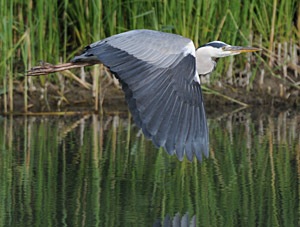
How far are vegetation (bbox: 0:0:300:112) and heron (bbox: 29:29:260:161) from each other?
3.29 meters

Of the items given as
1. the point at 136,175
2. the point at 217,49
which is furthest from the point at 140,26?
the point at 136,175

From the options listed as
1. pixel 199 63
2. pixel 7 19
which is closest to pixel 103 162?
pixel 199 63

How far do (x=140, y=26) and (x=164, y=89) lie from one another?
4.06m

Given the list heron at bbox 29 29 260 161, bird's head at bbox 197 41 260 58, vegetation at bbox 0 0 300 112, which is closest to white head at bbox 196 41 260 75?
bird's head at bbox 197 41 260 58

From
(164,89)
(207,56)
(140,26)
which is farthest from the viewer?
(140,26)

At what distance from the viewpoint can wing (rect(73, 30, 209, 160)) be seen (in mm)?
4988

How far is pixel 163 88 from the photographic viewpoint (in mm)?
5262

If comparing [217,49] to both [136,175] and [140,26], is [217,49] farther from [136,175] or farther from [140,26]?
[140,26]

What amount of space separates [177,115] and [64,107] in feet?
14.1

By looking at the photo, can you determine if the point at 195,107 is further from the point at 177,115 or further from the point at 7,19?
the point at 7,19

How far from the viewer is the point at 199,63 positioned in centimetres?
643

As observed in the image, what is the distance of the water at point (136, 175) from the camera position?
5.41 metres

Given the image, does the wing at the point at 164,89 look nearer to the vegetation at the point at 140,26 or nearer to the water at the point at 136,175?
the water at the point at 136,175

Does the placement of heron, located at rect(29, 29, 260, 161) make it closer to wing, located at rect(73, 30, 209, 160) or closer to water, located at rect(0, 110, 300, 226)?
wing, located at rect(73, 30, 209, 160)
